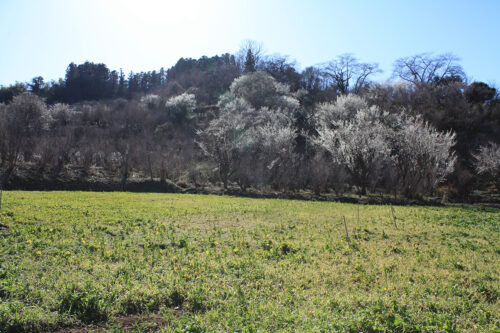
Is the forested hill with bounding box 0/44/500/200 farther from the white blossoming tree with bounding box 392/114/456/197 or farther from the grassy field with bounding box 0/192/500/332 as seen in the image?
A: the grassy field with bounding box 0/192/500/332

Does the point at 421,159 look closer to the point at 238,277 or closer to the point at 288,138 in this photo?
the point at 288,138

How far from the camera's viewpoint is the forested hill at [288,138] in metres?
28.1

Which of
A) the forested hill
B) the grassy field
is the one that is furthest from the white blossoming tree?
the grassy field

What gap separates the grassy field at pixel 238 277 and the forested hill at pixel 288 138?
16558mm

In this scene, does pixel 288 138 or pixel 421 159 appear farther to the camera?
pixel 288 138

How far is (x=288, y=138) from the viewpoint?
33.6m

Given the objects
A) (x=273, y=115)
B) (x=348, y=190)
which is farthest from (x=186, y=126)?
(x=348, y=190)

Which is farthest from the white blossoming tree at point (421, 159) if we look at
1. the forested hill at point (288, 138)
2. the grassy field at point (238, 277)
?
the grassy field at point (238, 277)

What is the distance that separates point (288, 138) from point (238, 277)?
1080 inches

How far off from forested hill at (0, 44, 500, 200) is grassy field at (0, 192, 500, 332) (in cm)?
1656

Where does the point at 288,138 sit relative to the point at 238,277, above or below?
above

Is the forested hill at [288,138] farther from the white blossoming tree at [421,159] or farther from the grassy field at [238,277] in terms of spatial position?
the grassy field at [238,277]

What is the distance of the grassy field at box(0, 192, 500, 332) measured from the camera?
503 cm

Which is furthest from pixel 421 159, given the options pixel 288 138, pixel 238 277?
pixel 238 277
